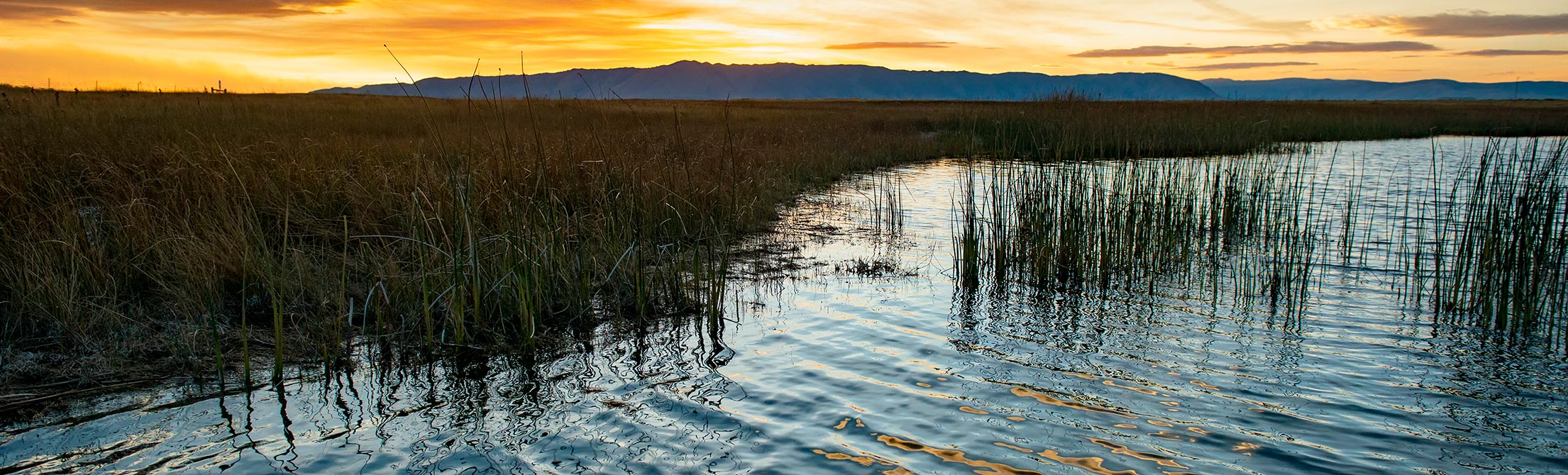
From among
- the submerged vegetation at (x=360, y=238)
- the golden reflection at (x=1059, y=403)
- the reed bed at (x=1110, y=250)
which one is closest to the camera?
the golden reflection at (x=1059, y=403)

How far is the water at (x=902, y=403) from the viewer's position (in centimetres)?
311

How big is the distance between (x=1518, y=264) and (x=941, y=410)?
4.06 meters

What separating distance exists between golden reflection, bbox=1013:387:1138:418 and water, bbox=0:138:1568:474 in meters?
0.02

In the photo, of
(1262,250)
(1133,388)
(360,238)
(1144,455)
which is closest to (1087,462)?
(1144,455)

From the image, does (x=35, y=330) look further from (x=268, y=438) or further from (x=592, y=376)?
(x=592, y=376)

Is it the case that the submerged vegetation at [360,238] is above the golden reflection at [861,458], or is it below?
above

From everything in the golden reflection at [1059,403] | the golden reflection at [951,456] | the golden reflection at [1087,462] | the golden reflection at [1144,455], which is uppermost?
the golden reflection at [1059,403]

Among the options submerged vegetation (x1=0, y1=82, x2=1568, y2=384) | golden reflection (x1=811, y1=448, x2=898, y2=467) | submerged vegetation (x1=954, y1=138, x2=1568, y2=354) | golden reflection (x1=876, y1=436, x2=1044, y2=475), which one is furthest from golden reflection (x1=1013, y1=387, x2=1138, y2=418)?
submerged vegetation (x1=954, y1=138, x2=1568, y2=354)

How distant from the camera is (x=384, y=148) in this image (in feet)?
33.4

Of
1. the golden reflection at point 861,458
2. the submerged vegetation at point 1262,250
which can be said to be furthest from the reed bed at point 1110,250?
the golden reflection at point 861,458

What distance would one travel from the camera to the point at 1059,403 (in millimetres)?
3707

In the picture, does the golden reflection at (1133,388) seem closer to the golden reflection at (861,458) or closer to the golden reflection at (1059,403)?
the golden reflection at (1059,403)

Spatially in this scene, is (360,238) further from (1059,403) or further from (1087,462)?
(1087,462)

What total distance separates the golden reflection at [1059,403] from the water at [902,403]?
2cm
